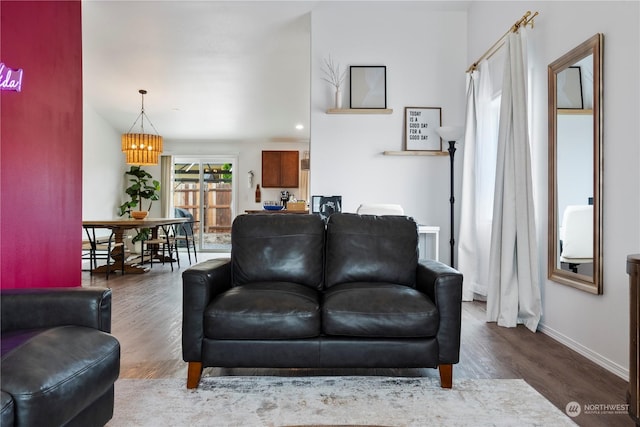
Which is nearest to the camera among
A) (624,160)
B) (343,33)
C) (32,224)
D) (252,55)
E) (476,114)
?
(624,160)

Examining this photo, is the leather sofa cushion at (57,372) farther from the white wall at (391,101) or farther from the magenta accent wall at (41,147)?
the white wall at (391,101)

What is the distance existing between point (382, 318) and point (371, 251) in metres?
0.65

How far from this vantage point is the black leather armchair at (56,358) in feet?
3.95

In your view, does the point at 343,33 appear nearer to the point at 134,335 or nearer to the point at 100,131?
the point at 134,335

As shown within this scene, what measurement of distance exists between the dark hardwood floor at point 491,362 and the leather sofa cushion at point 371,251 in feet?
1.85

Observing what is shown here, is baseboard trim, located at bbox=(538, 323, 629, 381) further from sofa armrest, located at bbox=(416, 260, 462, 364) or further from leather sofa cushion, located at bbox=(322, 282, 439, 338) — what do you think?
leather sofa cushion, located at bbox=(322, 282, 439, 338)

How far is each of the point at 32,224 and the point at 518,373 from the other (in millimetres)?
3255

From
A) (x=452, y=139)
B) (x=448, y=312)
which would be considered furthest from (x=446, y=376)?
(x=452, y=139)

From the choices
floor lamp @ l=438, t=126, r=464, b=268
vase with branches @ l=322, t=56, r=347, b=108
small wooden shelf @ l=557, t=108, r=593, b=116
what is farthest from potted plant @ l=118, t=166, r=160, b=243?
small wooden shelf @ l=557, t=108, r=593, b=116

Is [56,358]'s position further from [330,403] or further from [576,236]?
[576,236]

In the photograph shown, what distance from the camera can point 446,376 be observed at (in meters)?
2.20

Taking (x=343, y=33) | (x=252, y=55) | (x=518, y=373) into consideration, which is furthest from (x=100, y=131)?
(x=518, y=373)

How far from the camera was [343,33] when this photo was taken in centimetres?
475

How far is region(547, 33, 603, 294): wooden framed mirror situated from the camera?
262 centimetres
